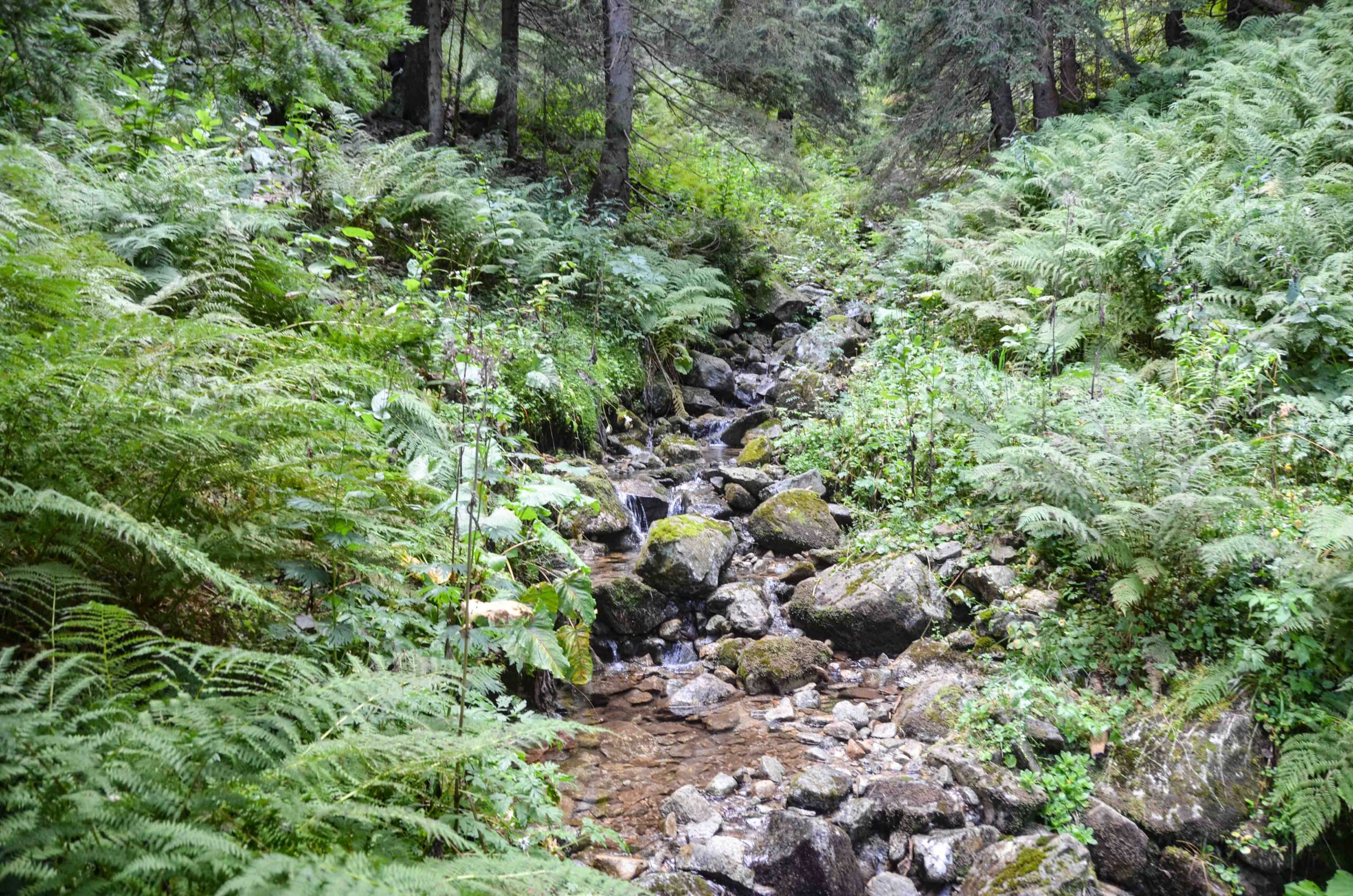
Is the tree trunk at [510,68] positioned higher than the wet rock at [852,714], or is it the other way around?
the tree trunk at [510,68]

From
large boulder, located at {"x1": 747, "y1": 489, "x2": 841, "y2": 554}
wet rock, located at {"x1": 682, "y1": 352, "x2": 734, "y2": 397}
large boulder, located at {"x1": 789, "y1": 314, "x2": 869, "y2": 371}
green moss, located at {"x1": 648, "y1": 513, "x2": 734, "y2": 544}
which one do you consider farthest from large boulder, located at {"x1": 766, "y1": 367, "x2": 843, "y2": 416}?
green moss, located at {"x1": 648, "y1": 513, "x2": 734, "y2": 544}

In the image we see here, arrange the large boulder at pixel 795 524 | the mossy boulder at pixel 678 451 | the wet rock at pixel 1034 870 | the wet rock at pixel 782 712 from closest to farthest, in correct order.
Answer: the wet rock at pixel 1034 870, the wet rock at pixel 782 712, the large boulder at pixel 795 524, the mossy boulder at pixel 678 451

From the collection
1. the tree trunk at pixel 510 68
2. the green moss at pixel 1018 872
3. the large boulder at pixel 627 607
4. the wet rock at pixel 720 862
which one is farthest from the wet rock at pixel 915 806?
the tree trunk at pixel 510 68

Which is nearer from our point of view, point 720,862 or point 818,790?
point 720,862

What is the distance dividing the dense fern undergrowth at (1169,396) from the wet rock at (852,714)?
3.25 feet

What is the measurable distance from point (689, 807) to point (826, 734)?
1.08m

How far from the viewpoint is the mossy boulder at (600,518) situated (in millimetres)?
6605

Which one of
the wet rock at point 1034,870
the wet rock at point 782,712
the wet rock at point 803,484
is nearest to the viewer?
the wet rock at point 1034,870

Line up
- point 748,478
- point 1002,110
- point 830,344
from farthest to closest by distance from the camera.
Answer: point 1002,110 < point 830,344 < point 748,478

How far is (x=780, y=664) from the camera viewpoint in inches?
196

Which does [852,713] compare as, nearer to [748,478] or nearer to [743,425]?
[748,478]

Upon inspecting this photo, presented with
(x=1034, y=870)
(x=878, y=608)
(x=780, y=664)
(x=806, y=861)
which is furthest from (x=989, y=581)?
(x=806, y=861)

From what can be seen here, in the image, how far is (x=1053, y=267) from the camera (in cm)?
746

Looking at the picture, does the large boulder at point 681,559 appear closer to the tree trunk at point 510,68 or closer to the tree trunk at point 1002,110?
the tree trunk at point 510,68
